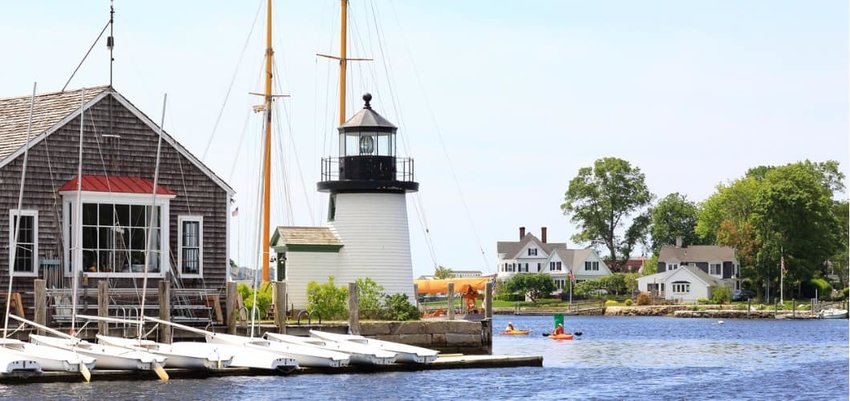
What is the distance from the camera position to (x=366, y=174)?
5100cm

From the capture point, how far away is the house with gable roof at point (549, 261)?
150500 millimetres

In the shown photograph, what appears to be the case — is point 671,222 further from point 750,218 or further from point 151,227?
point 151,227

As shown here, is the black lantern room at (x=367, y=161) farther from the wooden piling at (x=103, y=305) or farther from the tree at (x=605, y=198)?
the tree at (x=605, y=198)

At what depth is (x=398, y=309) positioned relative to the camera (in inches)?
1928

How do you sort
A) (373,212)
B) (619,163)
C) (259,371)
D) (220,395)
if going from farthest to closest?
1. (619,163)
2. (373,212)
3. (259,371)
4. (220,395)

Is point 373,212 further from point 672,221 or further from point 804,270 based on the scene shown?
point 672,221

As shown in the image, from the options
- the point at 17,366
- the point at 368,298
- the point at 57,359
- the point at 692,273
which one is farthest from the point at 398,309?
the point at 692,273

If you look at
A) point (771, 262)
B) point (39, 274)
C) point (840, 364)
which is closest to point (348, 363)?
point (39, 274)

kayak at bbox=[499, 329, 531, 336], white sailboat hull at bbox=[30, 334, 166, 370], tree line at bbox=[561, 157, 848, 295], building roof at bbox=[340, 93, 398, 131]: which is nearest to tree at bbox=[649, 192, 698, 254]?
tree line at bbox=[561, 157, 848, 295]

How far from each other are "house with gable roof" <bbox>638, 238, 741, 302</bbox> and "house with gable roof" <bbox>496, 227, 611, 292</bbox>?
6.51 metres

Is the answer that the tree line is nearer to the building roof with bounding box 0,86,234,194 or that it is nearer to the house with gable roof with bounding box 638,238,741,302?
the house with gable roof with bounding box 638,238,741,302

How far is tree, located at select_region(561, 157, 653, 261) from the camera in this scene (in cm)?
15638

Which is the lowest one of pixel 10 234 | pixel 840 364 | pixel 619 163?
pixel 840 364

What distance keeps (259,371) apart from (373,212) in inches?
436
